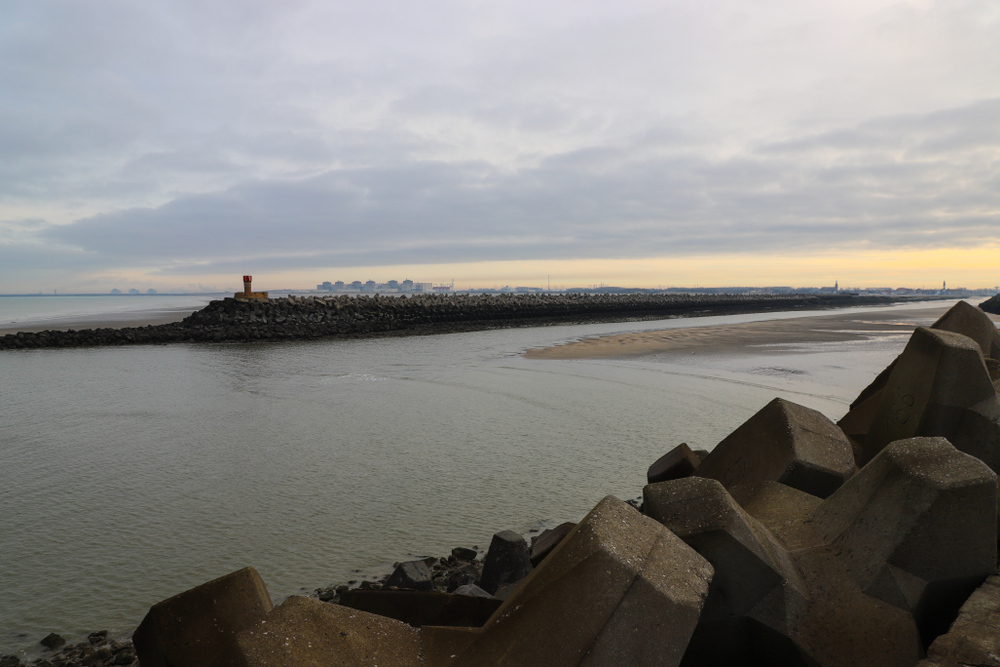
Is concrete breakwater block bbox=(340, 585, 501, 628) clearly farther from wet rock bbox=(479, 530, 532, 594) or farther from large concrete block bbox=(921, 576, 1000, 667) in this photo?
large concrete block bbox=(921, 576, 1000, 667)

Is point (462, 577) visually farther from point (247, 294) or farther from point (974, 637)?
point (247, 294)

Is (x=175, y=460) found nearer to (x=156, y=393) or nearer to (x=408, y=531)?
(x=408, y=531)

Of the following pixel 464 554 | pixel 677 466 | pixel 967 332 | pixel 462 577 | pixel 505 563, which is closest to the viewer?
pixel 505 563

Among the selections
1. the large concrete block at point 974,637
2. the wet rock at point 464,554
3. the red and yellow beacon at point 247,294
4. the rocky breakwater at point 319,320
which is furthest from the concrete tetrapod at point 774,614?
the red and yellow beacon at point 247,294

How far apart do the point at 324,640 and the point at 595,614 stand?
0.87 metres

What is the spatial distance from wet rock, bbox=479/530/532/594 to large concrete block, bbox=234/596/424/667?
1.71 m

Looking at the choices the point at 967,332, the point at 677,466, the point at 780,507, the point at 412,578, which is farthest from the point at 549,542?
the point at 967,332

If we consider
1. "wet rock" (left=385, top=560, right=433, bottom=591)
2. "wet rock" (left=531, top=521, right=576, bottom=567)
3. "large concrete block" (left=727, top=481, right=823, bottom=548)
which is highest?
"large concrete block" (left=727, top=481, right=823, bottom=548)

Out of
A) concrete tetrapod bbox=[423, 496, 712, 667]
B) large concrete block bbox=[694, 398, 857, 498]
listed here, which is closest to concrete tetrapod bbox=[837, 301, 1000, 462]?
large concrete block bbox=[694, 398, 857, 498]

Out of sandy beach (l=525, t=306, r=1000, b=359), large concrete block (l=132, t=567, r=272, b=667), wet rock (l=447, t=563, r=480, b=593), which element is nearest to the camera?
large concrete block (l=132, t=567, r=272, b=667)

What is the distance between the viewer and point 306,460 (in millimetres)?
7141

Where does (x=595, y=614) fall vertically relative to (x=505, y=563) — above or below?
above

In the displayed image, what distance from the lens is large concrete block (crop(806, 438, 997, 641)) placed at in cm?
231

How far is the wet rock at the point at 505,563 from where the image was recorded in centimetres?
373
